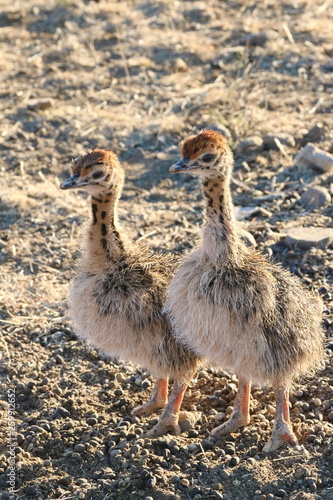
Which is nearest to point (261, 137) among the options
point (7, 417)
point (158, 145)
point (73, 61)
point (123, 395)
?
point (158, 145)

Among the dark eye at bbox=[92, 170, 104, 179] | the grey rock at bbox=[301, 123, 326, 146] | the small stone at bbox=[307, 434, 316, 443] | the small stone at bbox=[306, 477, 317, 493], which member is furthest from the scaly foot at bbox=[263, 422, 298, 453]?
the grey rock at bbox=[301, 123, 326, 146]

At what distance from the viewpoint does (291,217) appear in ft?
25.8

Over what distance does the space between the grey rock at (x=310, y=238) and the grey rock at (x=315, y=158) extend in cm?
115

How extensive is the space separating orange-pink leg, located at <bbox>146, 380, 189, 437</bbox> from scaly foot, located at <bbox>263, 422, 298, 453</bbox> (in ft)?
2.06

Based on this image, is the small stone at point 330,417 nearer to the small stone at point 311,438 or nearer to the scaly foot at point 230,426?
the small stone at point 311,438

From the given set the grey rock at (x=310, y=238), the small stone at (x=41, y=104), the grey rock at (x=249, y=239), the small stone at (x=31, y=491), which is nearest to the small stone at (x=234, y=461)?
the small stone at (x=31, y=491)

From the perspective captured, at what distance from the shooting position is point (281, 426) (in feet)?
17.5

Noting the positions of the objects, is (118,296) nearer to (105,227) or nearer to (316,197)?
(105,227)

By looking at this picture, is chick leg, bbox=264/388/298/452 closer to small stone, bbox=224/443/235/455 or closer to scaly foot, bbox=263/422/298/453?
scaly foot, bbox=263/422/298/453

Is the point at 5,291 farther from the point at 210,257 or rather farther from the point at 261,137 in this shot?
the point at 261,137

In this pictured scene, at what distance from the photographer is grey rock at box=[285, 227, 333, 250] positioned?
726cm

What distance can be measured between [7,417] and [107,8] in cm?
818

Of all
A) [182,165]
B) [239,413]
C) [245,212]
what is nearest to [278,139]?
[245,212]

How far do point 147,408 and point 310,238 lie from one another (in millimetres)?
2394
